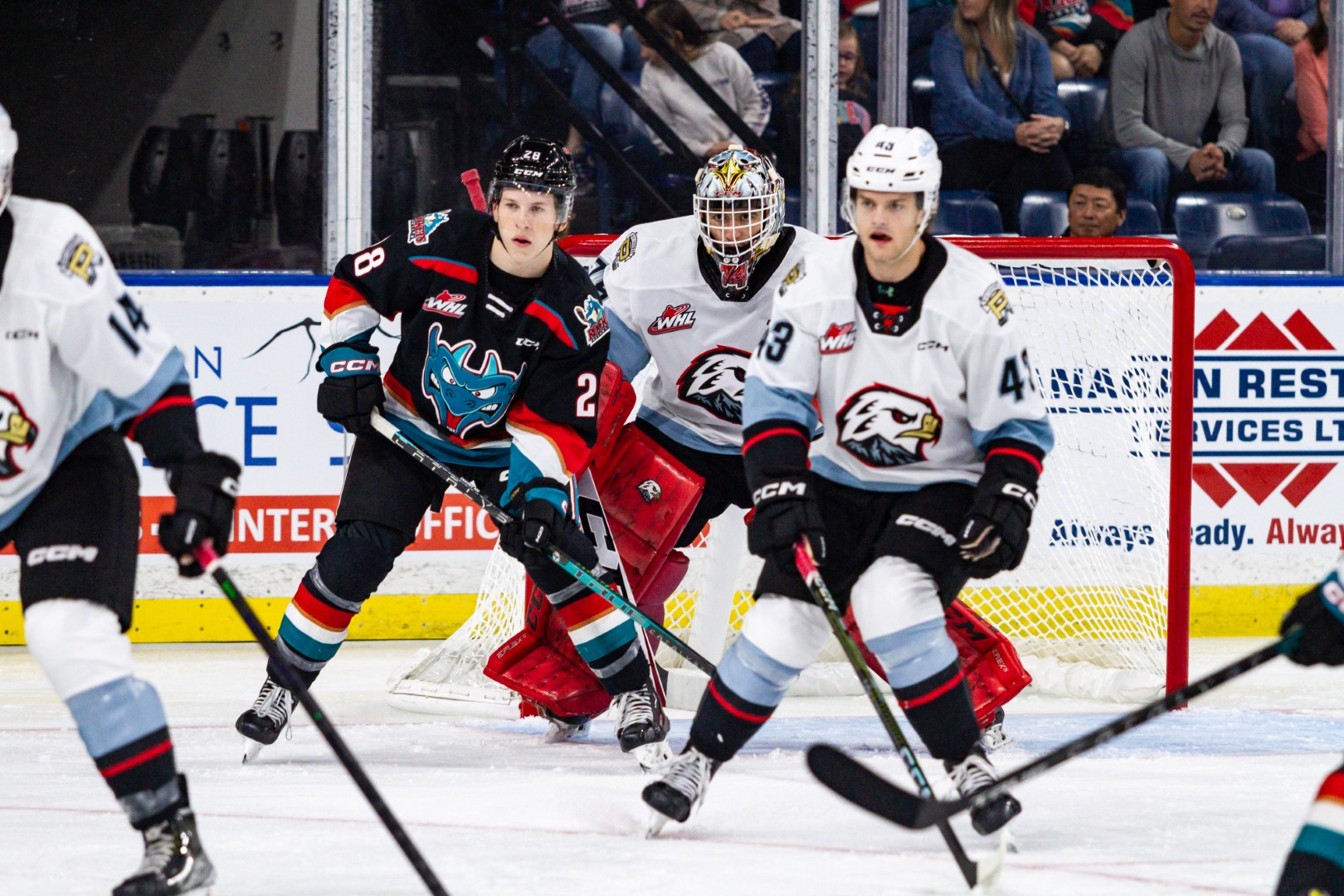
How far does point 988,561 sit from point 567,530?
3.07 ft

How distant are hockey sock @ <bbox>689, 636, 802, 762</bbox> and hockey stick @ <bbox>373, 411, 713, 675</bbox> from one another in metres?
0.55

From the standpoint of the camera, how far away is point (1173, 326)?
3.80 m

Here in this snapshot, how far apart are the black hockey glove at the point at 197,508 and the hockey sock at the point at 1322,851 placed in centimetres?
125

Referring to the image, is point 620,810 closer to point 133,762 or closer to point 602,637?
point 602,637

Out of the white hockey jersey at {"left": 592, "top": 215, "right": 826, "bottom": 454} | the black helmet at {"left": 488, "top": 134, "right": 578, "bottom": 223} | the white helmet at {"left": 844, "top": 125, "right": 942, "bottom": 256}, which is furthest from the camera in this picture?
the white hockey jersey at {"left": 592, "top": 215, "right": 826, "bottom": 454}

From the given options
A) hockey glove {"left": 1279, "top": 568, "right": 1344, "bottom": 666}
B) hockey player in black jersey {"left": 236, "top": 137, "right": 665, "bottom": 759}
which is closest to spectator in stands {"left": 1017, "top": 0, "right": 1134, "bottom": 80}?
hockey player in black jersey {"left": 236, "top": 137, "right": 665, "bottom": 759}

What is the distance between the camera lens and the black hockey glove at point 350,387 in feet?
10.1

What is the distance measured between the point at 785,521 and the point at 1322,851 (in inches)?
34.3

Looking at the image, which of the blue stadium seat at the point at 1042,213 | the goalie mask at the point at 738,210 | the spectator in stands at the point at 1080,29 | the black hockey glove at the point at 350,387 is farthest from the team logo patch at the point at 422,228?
the spectator in stands at the point at 1080,29

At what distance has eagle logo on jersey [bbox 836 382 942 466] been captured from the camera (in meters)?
2.48

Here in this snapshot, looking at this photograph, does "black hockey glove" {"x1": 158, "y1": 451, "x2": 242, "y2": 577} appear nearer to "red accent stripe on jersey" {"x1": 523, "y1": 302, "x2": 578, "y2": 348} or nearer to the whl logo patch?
"red accent stripe on jersey" {"x1": 523, "y1": 302, "x2": 578, "y2": 348}

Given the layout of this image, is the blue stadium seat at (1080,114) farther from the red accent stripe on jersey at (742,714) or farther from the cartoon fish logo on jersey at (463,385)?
the red accent stripe on jersey at (742,714)

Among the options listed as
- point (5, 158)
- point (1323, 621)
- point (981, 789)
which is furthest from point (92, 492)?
point (1323, 621)

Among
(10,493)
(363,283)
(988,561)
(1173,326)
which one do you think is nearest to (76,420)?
(10,493)
